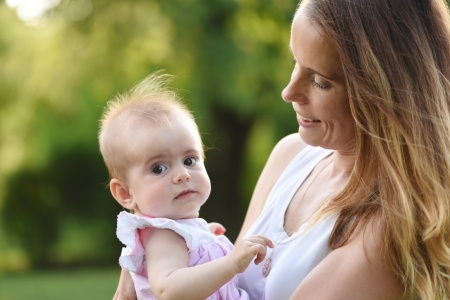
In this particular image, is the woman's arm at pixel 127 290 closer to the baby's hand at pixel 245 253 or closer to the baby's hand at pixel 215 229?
the baby's hand at pixel 215 229

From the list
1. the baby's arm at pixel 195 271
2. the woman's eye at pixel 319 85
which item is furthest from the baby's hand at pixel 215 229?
the woman's eye at pixel 319 85

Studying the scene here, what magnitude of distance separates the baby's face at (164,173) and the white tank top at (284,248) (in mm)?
288

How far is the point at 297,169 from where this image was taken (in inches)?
116

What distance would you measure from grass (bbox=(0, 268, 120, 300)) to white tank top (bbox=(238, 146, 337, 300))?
7883 mm

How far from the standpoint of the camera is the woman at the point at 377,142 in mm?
2357

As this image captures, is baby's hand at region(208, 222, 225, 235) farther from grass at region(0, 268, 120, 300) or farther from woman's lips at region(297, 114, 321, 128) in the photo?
grass at region(0, 268, 120, 300)

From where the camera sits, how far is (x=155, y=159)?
2471 millimetres

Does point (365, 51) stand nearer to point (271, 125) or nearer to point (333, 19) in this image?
point (333, 19)

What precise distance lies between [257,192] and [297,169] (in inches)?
7.6

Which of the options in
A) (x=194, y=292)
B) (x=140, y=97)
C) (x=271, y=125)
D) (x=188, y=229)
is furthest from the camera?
(x=271, y=125)

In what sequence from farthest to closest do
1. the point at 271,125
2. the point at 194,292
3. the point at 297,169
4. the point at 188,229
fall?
1. the point at 271,125
2. the point at 297,169
3. the point at 188,229
4. the point at 194,292

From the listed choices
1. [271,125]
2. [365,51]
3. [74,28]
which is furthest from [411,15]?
[74,28]

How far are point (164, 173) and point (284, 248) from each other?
16.8 inches

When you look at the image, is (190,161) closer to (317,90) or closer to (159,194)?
(159,194)
